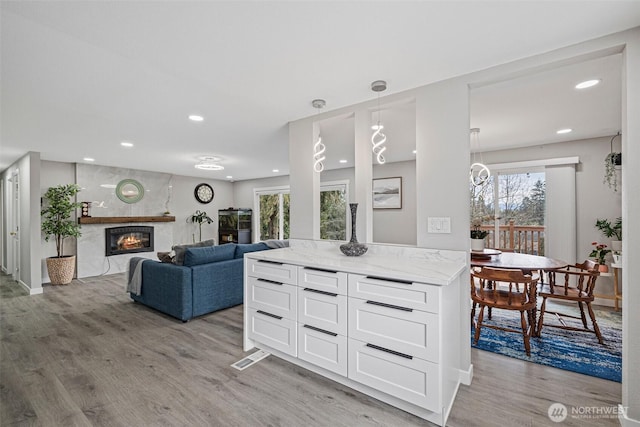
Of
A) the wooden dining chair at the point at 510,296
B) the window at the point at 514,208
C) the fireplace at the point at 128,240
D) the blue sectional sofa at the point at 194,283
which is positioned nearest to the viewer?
the wooden dining chair at the point at 510,296

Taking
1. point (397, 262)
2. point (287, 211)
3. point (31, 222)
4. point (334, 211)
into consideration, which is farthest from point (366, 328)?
point (287, 211)

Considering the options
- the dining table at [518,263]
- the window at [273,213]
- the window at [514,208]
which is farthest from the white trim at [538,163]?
the window at [273,213]

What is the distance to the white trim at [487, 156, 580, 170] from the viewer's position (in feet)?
13.8

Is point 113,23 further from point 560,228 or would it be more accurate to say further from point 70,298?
point 560,228

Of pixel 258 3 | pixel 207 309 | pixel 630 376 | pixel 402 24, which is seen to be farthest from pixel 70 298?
Answer: pixel 630 376

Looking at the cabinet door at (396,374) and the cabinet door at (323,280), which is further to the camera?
the cabinet door at (323,280)

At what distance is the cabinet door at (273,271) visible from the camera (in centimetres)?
233

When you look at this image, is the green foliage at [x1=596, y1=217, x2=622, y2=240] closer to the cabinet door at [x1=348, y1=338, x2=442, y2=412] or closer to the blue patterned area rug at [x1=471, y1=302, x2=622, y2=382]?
the blue patterned area rug at [x1=471, y1=302, x2=622, y2=382]

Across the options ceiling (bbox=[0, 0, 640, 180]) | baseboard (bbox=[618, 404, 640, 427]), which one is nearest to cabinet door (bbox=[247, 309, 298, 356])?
ceiling (bbox=[0, 0, 640, 180])

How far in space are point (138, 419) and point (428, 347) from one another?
1888 millimetres

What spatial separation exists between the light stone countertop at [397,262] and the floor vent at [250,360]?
0.90m

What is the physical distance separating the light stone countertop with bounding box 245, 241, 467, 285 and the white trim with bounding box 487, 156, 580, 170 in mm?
3410

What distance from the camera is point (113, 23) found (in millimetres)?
1598

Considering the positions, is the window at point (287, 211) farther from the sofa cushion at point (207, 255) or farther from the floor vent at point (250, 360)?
the floor vent at point (250, 360)
